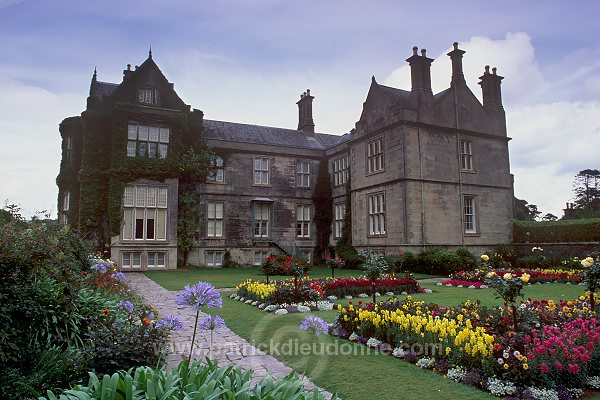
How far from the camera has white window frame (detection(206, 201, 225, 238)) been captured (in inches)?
1030

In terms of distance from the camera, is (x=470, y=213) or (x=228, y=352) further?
(x=470, y=213)

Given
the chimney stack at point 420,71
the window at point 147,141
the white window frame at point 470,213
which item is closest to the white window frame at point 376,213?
the white window frame at point 470,213

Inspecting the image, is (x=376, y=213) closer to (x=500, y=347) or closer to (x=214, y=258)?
(x=214, y=258)

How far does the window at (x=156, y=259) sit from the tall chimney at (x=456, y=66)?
19103mm

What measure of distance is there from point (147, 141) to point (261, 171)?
24.7ft

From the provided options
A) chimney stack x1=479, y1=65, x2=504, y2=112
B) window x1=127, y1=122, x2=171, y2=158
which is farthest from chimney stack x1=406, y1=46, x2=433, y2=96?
window x1=127, y1=122, x2=171, y2=158

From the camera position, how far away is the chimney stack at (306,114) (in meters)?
33.0

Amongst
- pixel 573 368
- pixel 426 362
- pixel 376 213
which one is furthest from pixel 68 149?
pixel 573 368

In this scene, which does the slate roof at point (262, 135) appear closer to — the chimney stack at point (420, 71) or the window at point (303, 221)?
the window at point (303, 221)

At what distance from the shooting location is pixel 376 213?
24.1m

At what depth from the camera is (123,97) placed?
77.3 feet

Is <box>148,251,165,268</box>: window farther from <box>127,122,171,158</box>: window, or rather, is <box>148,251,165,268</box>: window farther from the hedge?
the hedge

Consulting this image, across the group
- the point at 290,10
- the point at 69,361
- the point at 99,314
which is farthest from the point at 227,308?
the point at 290,10

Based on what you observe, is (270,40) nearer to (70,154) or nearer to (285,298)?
(285,298)
